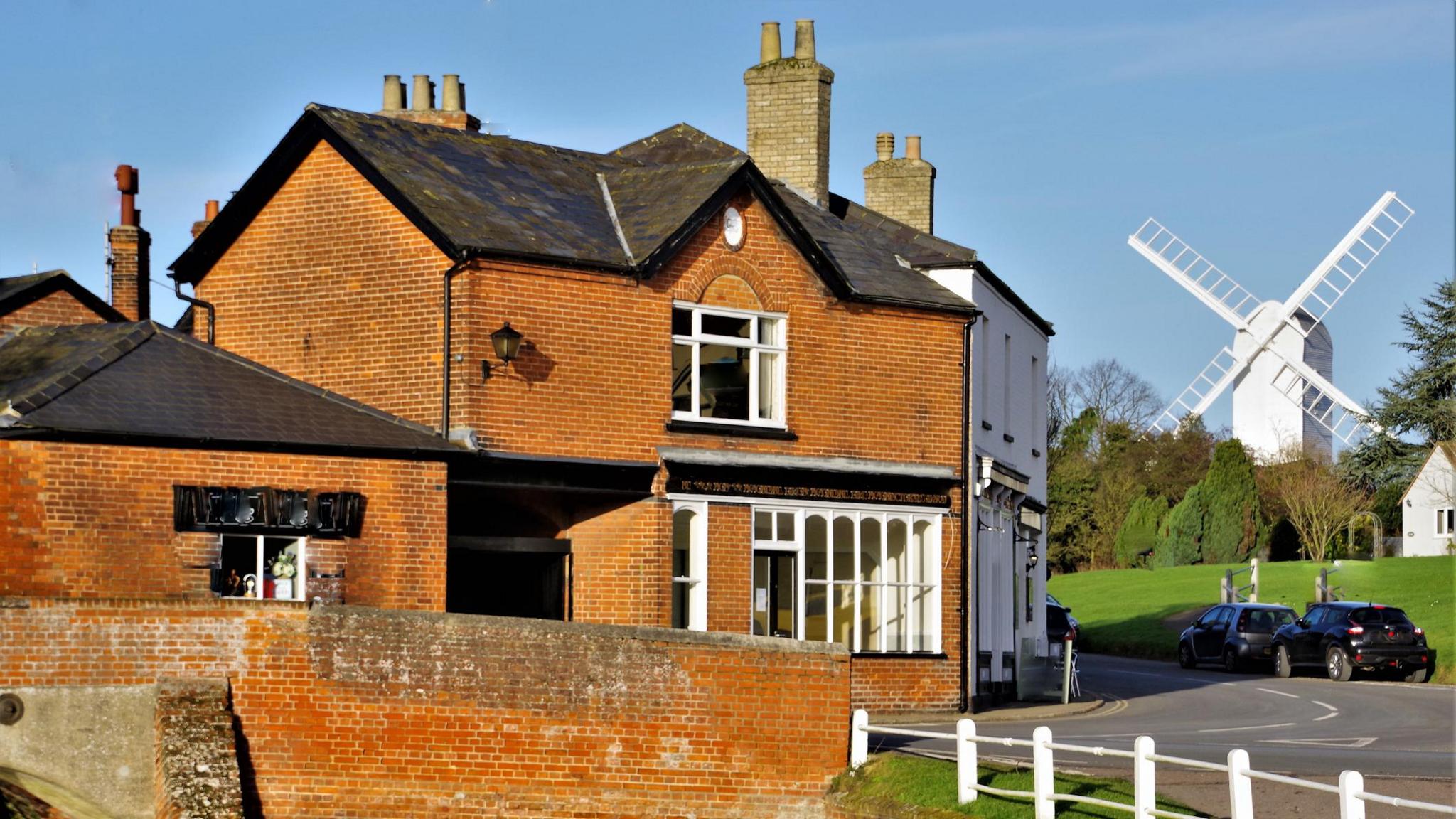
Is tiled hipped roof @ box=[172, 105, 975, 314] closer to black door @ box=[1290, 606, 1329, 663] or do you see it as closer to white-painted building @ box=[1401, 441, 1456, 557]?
black door @ box=[1290, 606, 1329, 663]

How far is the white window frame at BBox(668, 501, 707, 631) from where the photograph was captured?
25.4 meters

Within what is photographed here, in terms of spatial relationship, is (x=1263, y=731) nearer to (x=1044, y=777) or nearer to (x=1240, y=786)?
(x=1044, y=777)

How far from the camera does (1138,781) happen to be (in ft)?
49.8

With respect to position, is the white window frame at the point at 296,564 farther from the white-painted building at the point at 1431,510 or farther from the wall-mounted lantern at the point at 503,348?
the white-painted building at the point at 1431,510

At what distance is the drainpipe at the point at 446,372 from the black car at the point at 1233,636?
2244 cm

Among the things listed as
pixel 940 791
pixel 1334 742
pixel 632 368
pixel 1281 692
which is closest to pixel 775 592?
pixel 632 368

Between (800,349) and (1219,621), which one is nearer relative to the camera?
(800,349)

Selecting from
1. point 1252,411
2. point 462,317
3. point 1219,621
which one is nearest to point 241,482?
point 462,317

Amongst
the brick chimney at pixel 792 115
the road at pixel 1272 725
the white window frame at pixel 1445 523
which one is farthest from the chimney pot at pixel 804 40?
the white window frame at pixel 1445 523

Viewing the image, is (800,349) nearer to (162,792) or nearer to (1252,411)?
(162,792)

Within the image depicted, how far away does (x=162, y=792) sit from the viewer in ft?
58.9

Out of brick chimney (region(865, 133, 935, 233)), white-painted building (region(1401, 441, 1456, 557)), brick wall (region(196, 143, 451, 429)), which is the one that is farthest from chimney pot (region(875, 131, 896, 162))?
white-painted building (region(1401, 441, 1456, 557))

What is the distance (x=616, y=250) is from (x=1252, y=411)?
7541 cm

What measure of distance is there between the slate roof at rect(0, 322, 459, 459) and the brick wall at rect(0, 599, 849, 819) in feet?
8.37
